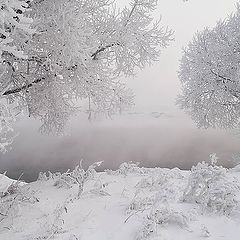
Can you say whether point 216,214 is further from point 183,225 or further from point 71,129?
point 71,129

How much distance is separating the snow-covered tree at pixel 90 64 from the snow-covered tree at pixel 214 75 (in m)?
6.45

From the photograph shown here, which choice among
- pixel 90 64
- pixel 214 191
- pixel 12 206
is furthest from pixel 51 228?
pixel 90 64

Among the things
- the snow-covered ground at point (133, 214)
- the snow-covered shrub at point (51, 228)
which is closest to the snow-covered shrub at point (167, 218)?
the snow-covered ground at point (133, 214)

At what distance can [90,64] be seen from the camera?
8.46 metres

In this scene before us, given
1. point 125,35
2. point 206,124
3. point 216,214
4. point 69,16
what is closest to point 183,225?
point 216,214

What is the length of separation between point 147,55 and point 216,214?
4.93m

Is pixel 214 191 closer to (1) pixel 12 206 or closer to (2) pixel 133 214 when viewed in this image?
(2) pixel 133 214

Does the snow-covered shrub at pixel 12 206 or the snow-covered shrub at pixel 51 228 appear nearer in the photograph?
the snow-covered shrub at pixel 51 228

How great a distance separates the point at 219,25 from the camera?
52.3ft

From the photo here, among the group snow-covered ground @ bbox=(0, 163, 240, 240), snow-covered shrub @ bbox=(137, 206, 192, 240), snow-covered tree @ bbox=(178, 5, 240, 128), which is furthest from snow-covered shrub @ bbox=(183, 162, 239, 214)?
snow-covered tree @ bbox=(178, 5, 240, 128)

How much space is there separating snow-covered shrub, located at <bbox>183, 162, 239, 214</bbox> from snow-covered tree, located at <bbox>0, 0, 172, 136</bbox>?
323cm

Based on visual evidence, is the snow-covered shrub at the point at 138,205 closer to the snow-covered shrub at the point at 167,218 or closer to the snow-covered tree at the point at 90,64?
the snow-covered shrub at the point at 167,218

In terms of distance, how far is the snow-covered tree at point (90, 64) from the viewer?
300 inches

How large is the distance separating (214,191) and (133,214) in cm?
133
